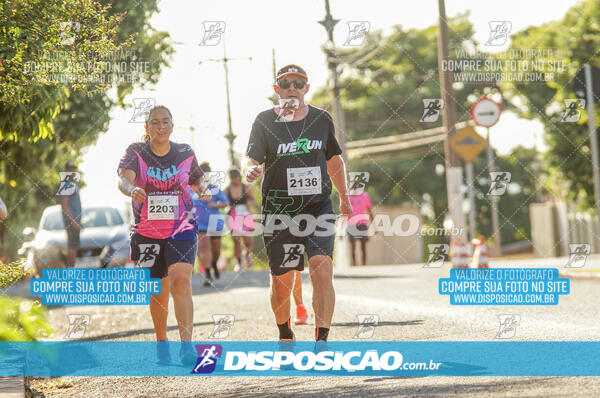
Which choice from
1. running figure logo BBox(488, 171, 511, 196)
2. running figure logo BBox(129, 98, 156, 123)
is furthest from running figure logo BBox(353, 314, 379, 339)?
running figure logo BBox(488, 171, 511, 196)

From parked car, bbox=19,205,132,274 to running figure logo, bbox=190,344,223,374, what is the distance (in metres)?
7.86

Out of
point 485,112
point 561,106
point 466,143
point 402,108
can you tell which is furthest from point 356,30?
point 402,108

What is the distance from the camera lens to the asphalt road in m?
5.40

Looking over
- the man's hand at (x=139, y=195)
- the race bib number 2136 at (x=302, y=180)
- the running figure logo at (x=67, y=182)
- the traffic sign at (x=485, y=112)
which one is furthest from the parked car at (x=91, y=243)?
the race bib number 2136 at (x=302, y=180)

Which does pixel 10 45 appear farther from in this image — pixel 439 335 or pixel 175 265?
pixel 439 335

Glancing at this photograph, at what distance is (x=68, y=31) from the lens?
6855 mm

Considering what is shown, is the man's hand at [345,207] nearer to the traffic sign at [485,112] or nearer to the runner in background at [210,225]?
the runner in background at [210,225]

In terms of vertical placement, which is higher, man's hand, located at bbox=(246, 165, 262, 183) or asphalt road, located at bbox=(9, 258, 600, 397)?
man's hand, located at bbox=(246, 165, 262, 183)

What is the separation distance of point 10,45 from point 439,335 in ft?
13.6

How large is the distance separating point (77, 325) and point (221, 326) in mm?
1681

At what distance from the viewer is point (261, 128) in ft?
22.1

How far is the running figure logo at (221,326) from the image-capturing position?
8.49 m

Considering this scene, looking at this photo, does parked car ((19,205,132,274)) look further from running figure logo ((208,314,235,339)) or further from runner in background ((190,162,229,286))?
running figure logo ((208,314,235,339))

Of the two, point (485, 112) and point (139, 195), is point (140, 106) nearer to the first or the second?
point (139, 195)
